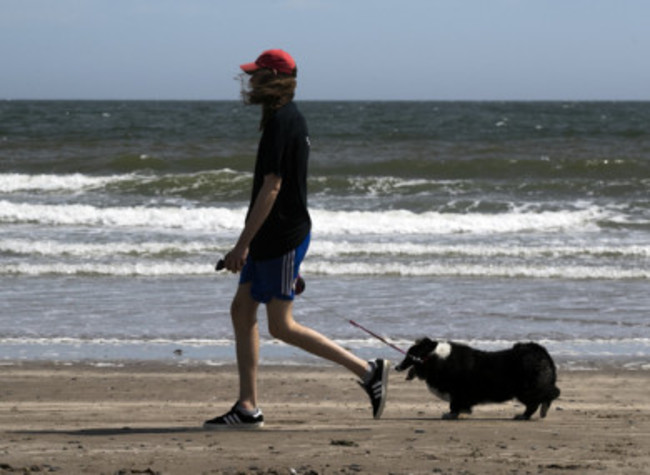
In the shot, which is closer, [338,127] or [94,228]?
[94,228]

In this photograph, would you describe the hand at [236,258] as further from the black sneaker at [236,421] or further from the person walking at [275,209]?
the black sneaker at [236,421]

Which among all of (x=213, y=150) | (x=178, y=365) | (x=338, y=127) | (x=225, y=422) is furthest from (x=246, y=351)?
(x=338, y=127)

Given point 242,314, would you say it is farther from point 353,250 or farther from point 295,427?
point 353,250

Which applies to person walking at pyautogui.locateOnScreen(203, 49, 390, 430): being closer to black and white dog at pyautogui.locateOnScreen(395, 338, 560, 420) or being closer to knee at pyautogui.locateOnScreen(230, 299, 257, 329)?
knee at pyautogui.locateOnScreen(230, 299, 257, 329)

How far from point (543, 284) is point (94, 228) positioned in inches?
291

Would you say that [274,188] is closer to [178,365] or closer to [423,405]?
[423,405]

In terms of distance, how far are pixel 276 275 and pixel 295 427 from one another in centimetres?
93

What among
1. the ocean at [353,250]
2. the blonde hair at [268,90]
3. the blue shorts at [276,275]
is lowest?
the ocean at [353,250]

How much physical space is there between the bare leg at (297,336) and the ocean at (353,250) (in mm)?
2463

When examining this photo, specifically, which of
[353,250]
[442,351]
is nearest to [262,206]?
[442,351]

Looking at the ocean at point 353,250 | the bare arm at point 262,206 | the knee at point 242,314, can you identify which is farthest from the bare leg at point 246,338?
the ocean at point 353,250

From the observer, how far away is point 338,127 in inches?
1761

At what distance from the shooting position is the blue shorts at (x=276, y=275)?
16.9 ft

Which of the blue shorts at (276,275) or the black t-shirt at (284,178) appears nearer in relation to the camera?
the black t-shirt at (284,178)
